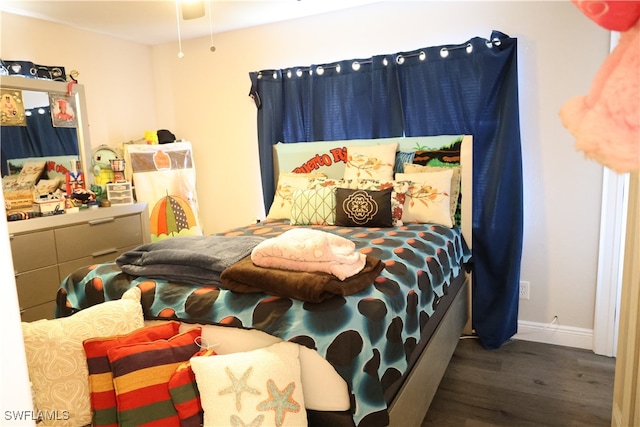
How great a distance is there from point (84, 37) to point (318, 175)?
232cm

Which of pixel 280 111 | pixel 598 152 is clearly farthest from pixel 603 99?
pixel 280 111

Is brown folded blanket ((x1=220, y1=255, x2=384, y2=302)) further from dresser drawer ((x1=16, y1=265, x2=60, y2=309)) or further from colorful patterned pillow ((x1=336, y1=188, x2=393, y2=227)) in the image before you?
dresser drawer ((x1=16, y1=265, x2=60, y2=309))

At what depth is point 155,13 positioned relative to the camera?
10.9ft

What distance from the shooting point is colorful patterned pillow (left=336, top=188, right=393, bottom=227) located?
2.65 meters

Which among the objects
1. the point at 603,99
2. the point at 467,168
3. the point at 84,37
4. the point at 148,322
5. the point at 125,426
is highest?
the point at 84,37

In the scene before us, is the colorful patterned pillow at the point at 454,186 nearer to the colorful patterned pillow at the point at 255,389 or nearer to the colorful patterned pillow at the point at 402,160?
the colorful patterned pillow at the point at 402,160

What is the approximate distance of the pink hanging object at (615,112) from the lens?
491 millimetres

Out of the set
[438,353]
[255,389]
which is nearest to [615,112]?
[255,389]

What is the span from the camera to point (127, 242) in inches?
135

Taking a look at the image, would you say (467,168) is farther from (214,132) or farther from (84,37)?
(84,37)

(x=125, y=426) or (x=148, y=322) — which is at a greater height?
(x=148, y=322)

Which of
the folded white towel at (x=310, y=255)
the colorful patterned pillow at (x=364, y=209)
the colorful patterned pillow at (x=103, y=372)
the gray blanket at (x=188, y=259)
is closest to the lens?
the colorful patterned pillow at (x=103, y=372)

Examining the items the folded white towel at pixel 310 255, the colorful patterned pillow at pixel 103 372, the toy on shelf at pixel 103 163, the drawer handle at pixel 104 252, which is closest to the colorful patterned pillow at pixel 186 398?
the colorful patterned pillow at pixel 103 372

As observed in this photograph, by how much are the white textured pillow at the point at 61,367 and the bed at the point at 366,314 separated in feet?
0.90
